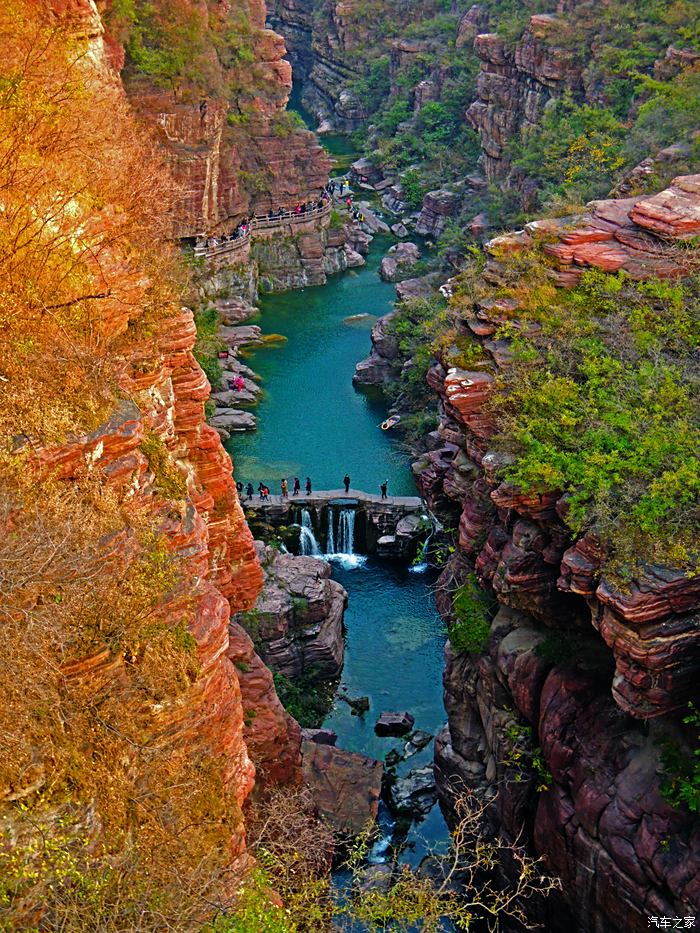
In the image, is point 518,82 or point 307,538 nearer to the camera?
point 307,538

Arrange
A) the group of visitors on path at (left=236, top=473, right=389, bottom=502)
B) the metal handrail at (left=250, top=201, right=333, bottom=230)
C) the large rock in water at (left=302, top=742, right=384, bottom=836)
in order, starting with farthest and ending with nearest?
the metal handrail at (left=250, top=201, right=333, bottom=230)
the group of visitors on path at (left=236, top=473, right=389, bottom=502)
the large rock in water at (left=302, top=742, right=384, bottom=836)

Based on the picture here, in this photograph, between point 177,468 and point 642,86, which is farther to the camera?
point 642,86

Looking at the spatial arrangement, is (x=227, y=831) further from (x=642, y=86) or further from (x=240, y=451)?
(x=642, y=86)

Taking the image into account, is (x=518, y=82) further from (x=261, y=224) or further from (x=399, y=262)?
(x=261, y=224)

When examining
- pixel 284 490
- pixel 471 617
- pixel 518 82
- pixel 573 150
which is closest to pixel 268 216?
pixel 518 82

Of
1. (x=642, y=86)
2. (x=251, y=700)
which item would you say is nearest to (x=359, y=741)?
(x=251, y=700)

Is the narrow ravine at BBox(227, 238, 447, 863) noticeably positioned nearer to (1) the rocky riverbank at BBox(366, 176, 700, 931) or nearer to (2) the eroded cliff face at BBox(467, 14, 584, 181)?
(1) the rocky riverbank at BBox(366, 176, 700, 931)

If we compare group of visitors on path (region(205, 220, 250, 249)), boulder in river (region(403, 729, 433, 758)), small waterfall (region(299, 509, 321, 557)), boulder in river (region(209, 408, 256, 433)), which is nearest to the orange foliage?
boulder in river (region(403, 729, 433, 758))
